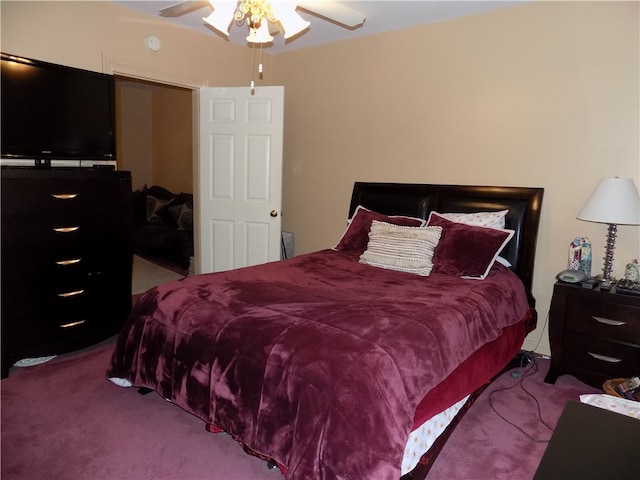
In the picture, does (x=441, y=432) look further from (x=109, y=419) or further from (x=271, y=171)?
(x=271, y=171)

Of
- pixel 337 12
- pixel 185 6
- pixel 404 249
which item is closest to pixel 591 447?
pixel 404 249

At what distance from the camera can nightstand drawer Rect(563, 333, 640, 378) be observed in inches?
98.7

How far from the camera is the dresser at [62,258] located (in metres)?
2.60

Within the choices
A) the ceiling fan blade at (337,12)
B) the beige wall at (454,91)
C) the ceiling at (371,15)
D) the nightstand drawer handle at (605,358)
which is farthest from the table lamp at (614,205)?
the ceiling fan blade at (337,12)

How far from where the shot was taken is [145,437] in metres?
2.11

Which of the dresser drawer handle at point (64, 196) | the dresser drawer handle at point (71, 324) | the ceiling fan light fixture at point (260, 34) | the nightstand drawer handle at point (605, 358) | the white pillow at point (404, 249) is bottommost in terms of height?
the dresser drawer handle at point (71, 324)

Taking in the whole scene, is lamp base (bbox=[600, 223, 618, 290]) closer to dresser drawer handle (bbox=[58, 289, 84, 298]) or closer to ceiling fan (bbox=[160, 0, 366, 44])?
ceiling fan (bbox=[160, 0, 366, 44])

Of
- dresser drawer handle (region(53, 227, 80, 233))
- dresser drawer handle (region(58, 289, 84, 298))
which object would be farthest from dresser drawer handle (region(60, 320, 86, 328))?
dresser drawer handle (region(53, 227, 80, 233))

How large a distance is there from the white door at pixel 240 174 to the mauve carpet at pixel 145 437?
5.97 feet

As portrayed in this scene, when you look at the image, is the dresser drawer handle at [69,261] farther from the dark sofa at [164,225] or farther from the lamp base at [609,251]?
the lamp base at [609,251]

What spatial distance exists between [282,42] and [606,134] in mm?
3011

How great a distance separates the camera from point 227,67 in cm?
435

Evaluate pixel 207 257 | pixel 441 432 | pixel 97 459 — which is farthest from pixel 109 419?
pixel 207 257

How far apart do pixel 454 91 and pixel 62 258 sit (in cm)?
320
